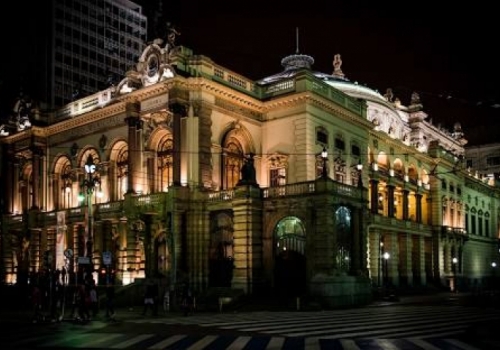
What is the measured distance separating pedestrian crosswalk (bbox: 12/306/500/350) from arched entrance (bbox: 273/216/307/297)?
1019 centimetres

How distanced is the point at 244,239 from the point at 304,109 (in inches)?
490

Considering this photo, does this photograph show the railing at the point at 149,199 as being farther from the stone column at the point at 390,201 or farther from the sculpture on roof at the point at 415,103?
the sculpture on roof at the point at 415,103

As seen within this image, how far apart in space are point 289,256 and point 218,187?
8.34 m

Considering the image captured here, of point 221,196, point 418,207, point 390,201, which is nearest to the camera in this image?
point 221,196

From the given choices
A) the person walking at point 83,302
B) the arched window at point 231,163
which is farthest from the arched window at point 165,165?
the person walking at point 83,302

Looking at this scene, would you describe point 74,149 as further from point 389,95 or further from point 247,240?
point 389,95

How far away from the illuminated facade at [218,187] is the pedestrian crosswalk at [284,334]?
801cm

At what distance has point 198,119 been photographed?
147 ft

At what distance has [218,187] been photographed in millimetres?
46500

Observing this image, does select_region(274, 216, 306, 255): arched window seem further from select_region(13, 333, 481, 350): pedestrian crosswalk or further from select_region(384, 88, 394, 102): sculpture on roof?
select_region(384, 88, 394, 102): sculpture on roof

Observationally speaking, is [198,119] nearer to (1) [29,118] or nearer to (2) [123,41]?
(1) [29,118]

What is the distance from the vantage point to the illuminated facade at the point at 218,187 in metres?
41.3

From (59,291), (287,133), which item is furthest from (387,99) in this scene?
(59,291)

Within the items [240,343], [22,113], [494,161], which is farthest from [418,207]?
[240,343]
